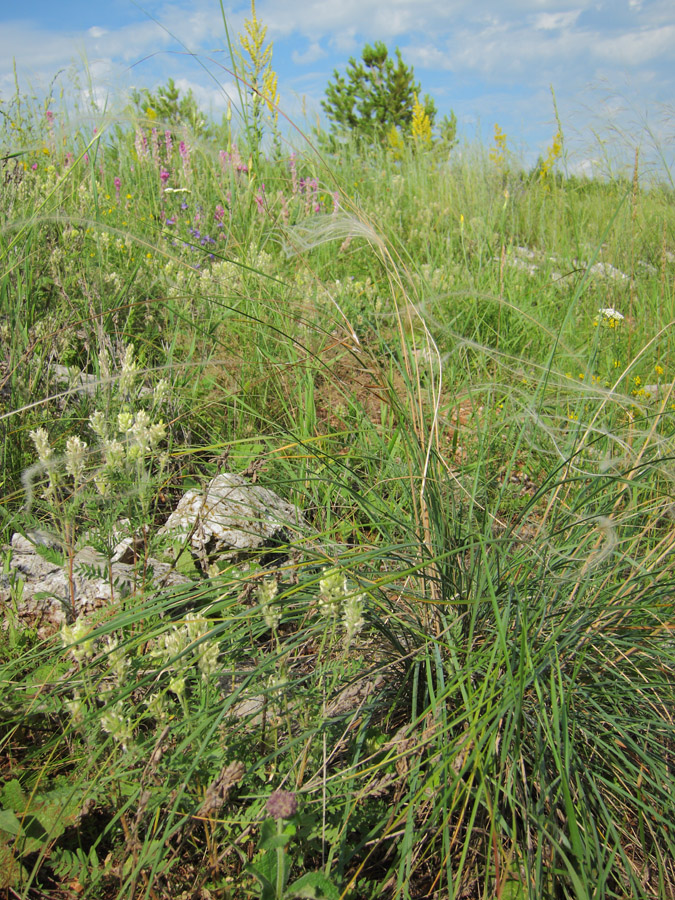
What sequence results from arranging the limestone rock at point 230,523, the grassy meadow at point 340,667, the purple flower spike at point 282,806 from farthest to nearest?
1. the limestone rock at point 230,523
2. the grassy meadow at point 340,667
3. the purple flower spike at point 282,806

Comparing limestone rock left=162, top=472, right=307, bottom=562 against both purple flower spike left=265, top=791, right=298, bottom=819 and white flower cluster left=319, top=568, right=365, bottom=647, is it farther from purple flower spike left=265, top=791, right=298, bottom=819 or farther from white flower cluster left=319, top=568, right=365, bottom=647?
purple flower spike left=265, top=791, right=298, bottom=819

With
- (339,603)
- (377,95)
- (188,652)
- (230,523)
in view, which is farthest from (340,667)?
(377,95)

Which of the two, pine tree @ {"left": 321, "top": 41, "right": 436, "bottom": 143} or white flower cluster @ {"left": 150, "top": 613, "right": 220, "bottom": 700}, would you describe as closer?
white flower cluster @ {"left": 150, "top": 613, "right": 220, "bottom": 700}

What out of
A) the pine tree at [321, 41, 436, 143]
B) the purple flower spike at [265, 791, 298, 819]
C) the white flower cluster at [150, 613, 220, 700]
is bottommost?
the purple flower spike at [265, 791, 298, 819]

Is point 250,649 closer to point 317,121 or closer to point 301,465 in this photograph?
point 301,465

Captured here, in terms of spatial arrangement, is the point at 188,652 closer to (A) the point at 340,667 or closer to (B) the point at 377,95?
(A) the point at 340,667

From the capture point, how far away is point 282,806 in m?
0.91

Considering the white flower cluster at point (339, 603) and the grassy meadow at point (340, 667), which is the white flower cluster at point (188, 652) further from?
the white flower cluster at point (339, 603)

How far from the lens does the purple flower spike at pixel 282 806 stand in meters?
0.91

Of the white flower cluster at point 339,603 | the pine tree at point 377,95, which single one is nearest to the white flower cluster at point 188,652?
the white flower cluster at point 339,603

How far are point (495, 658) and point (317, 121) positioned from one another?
286 centimetres

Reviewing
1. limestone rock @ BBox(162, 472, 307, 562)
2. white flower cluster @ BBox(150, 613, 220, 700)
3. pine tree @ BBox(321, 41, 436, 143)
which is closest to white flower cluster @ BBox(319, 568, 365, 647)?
white flower cluster @ BBox(150, 613, 220, 700)

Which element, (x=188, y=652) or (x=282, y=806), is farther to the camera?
(x=188, y=652)

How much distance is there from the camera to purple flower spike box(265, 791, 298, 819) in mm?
906
